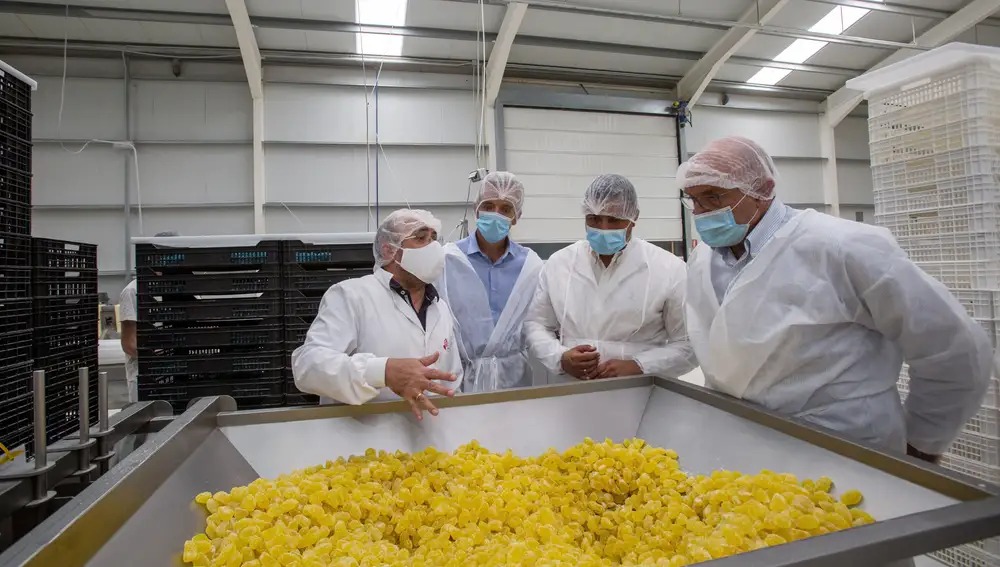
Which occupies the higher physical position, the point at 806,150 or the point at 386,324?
the point at 806,150

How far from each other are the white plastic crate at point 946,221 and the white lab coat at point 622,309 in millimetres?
1112

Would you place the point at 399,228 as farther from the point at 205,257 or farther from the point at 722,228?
the point at 205,257

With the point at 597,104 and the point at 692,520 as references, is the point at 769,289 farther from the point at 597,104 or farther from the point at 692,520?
the point at 597,104

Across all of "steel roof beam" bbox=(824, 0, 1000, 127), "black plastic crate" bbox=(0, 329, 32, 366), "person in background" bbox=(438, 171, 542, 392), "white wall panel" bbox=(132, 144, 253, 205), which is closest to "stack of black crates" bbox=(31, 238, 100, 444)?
"black plastic crate" bbox=(0, 329, 32, 366)

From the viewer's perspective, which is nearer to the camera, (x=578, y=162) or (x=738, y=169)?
(x=738, y=169)

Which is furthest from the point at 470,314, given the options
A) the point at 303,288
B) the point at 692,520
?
the point at 692,520

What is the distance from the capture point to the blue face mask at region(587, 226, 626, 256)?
2.17 m

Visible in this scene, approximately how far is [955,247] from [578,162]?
16.9ft

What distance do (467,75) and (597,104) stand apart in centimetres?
179

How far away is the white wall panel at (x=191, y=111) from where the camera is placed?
239 inches

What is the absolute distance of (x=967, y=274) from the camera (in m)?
2.20

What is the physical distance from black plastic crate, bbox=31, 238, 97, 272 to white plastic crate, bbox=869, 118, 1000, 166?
3.48 meters

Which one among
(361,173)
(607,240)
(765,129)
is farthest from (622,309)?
(765,129)

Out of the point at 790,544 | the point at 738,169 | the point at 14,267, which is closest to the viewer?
the point at 790,544
